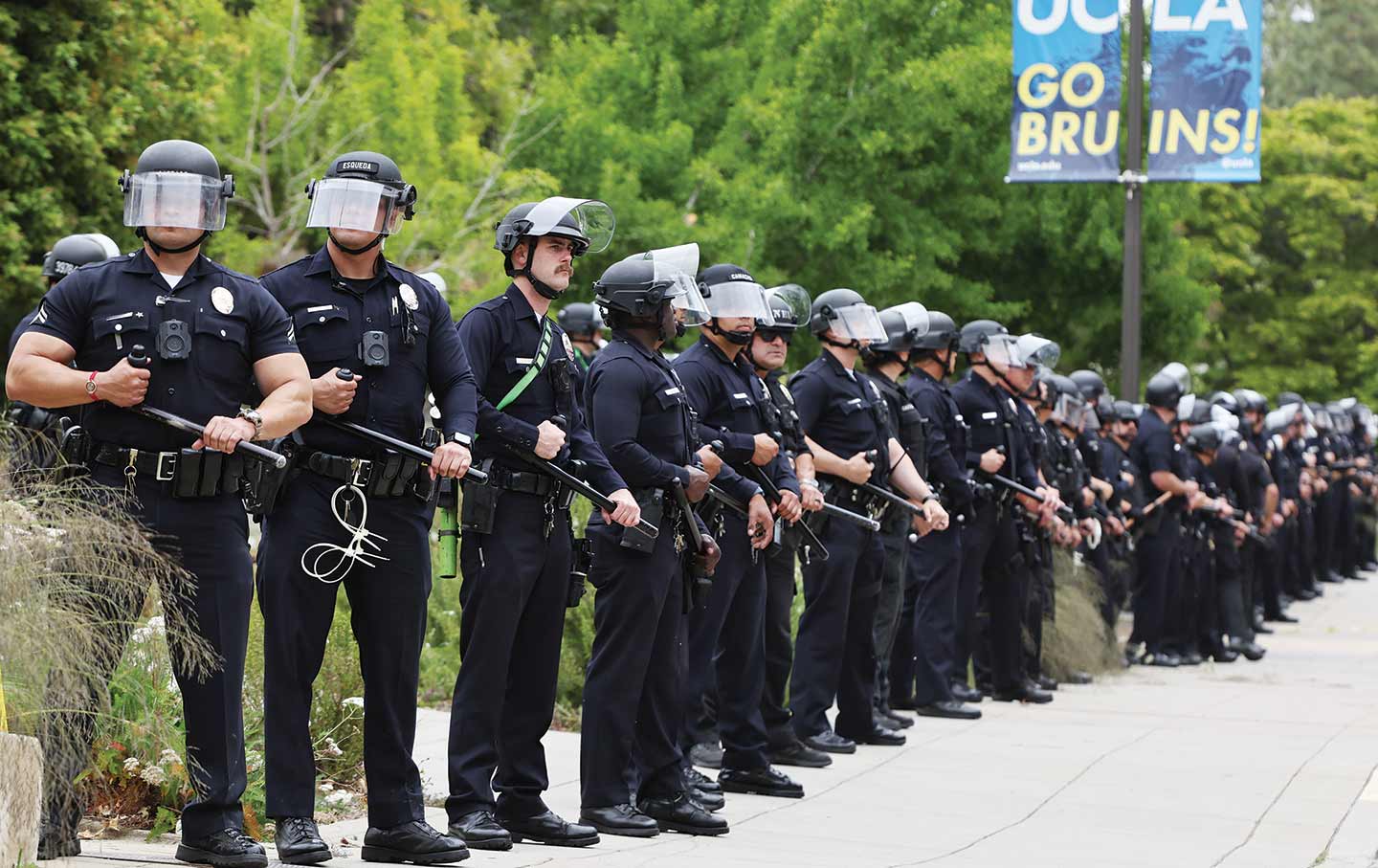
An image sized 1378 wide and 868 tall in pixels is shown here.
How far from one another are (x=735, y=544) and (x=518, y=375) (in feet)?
6.12

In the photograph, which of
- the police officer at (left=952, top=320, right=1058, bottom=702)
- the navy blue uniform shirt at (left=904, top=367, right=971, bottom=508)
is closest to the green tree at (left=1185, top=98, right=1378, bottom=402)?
the police officer at (left=952, top=320, right=1058, bottom=702)

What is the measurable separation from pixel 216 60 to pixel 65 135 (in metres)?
4.25

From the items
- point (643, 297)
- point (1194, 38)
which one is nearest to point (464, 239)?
point (1194, 38)

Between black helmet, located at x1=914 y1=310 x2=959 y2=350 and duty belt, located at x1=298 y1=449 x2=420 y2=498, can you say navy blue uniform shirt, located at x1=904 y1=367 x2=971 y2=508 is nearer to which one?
black helmet, located at x1=914 y1=310 x2=959 y2=350

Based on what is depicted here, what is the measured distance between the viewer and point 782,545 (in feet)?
31.4

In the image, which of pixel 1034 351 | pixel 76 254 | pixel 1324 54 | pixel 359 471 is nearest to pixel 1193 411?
pixel 1034 351

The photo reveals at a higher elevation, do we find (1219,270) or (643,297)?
(1219,270)

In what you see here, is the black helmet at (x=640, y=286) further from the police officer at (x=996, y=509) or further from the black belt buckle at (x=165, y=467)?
the police officer at (x=996, y=509)

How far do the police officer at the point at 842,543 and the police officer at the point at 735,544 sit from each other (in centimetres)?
108

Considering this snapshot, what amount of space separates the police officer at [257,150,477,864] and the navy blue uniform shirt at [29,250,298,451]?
289 millimetres

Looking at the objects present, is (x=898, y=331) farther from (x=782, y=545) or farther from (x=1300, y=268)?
(x=1300, y=268)

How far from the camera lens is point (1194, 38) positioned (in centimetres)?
1731

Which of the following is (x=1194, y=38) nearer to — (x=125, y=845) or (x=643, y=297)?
(x=643, y=297)

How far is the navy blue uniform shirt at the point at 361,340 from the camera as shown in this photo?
662 cm
